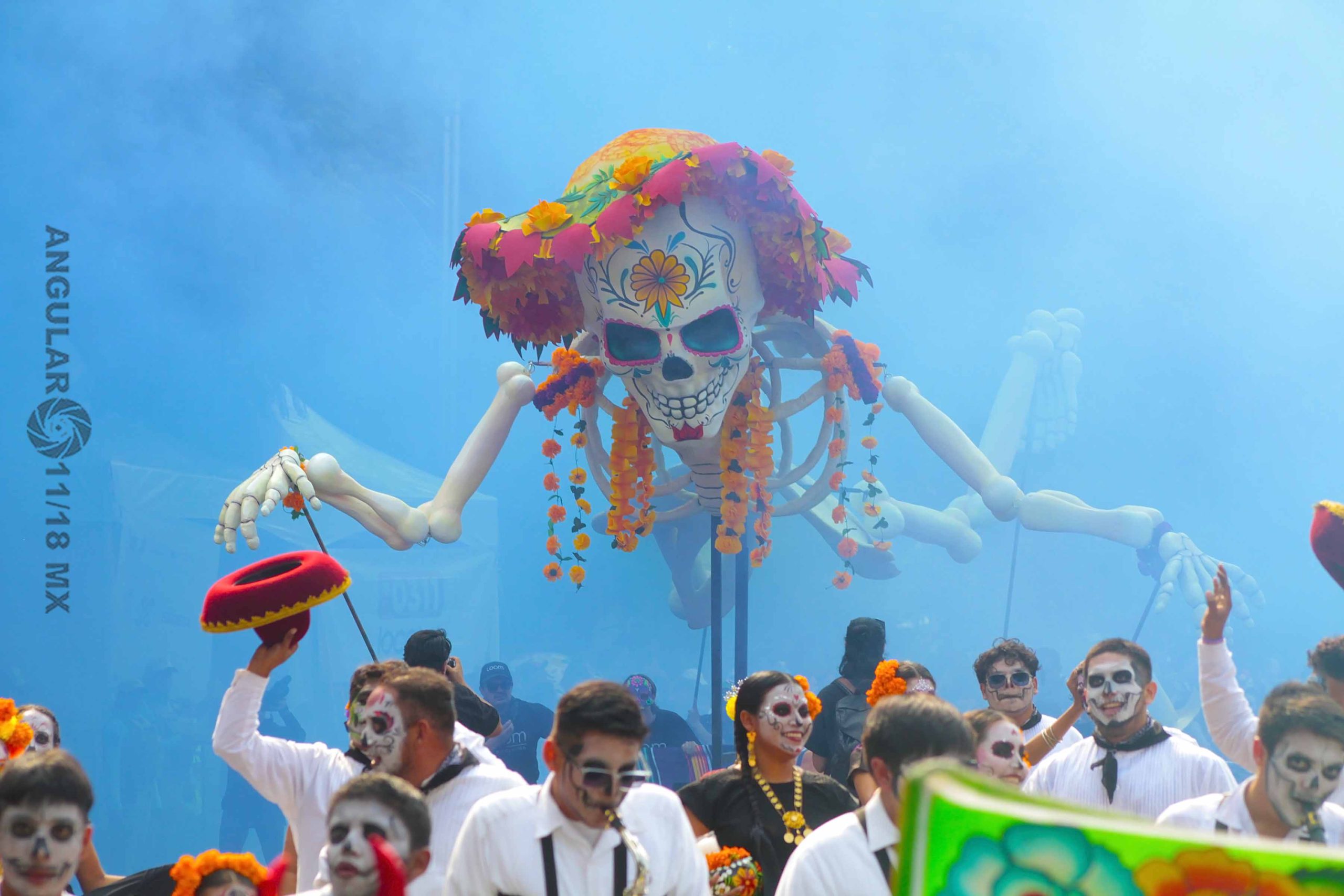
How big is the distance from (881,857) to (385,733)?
1.08m

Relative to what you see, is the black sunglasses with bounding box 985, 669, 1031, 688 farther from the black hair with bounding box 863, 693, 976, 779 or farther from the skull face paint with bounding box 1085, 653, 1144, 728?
the black hair with bounding box 863, 693, 976, 779

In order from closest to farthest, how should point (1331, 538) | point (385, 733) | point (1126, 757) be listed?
point (385, 733)
point (1126, 757)
point (1331, 538)

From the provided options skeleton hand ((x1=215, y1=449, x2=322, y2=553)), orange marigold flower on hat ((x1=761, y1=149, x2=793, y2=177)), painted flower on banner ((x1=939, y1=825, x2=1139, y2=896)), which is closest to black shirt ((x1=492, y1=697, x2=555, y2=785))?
skeleton hand ((x1=215, y1=449, x2=322, y2=553))

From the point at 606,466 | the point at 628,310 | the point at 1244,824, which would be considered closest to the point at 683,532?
the point at 606,466

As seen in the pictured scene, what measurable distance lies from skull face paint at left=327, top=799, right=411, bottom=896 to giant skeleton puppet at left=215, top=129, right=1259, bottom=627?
3.03 meters

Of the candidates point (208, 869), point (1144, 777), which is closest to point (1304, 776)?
point (1144, 777)

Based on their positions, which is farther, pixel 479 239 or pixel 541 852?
pixel 479 239

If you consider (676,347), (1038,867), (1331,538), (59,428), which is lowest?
(1038,867)

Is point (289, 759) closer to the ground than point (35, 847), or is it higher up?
higher up

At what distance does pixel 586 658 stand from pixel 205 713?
457 centimetres

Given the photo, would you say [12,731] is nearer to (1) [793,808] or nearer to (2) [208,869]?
(2) [208,869]

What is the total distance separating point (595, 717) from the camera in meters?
1.91

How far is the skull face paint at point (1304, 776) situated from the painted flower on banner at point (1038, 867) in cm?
146

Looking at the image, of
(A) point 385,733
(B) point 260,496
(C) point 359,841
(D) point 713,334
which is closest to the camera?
(C) point 359,841
